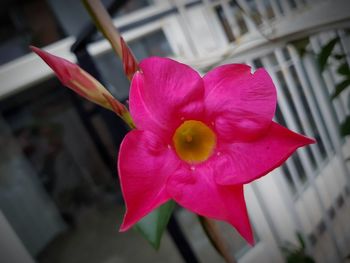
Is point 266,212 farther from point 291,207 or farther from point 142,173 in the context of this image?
point 142,173

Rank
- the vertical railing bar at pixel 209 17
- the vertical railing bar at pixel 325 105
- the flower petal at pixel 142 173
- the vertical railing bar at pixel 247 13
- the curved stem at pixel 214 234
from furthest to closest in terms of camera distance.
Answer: the vertical railing bar at pixel 209 17 < the vertical railing bar at pixel 325 105 < the vertical railing bar at pixel 247 13 < the curved stem at pixel 214 234 < the flower petal at pixel 142 173

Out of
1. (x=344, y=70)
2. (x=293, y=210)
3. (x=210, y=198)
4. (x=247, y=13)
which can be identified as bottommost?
(x=293, y=210)

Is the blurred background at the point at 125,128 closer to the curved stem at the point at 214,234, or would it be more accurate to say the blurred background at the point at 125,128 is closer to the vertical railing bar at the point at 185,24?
the vertical railing bar at the point at 185,24

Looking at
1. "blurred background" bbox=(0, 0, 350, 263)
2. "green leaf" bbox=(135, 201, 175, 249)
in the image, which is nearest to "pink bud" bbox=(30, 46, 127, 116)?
"green leaf" bbox=(135, 201, 175, 249)

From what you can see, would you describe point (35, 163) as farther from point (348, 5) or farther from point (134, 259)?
point (348, 5)

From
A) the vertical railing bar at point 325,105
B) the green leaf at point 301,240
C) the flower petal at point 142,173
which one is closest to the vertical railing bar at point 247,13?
the vertical railing bar at point 325,105

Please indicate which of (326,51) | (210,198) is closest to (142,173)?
(210,198)

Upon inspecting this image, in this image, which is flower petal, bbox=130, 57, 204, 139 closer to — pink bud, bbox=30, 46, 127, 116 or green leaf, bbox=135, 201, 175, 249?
pink bud, bbox=30, 46, 127, 116
